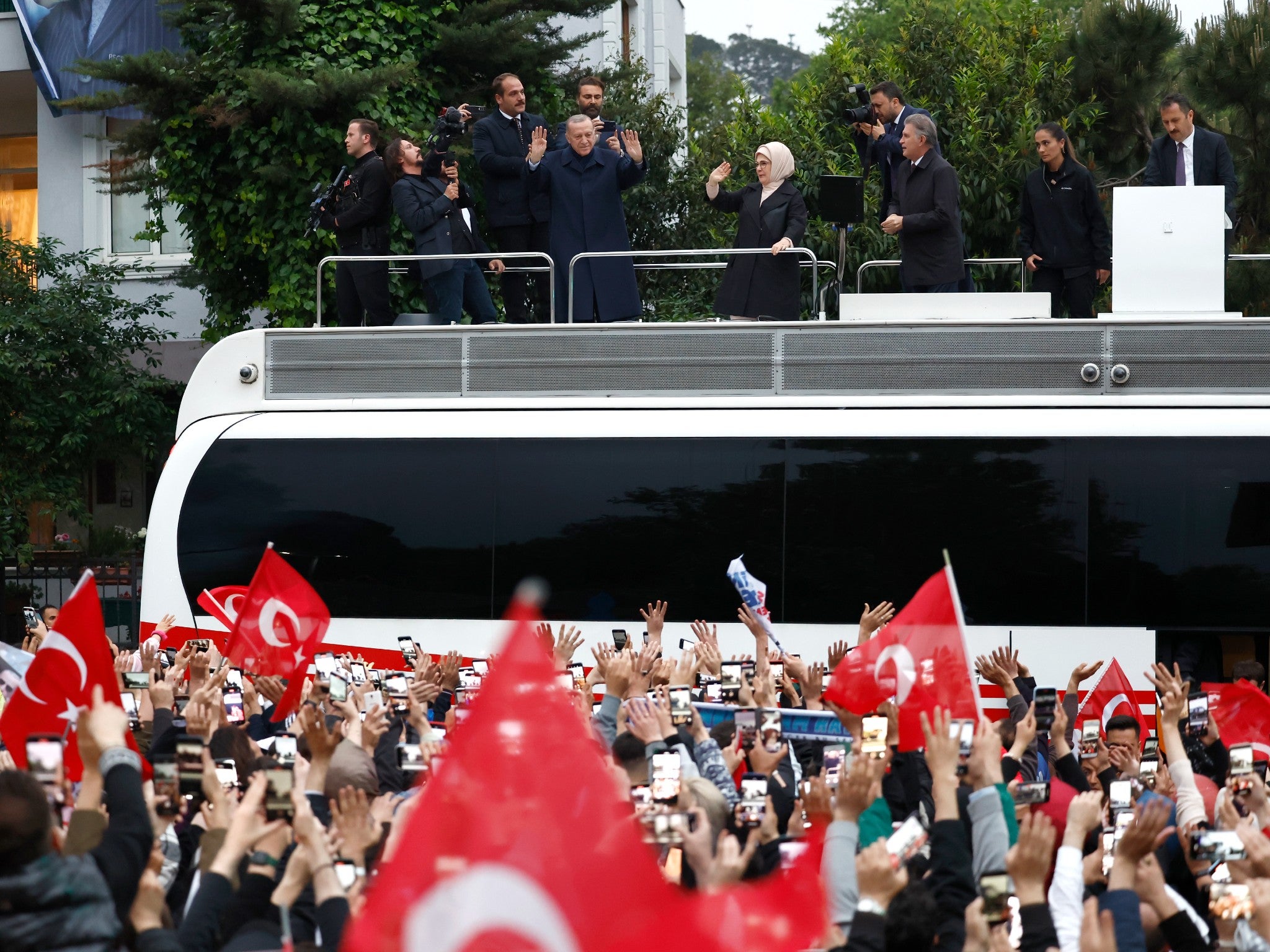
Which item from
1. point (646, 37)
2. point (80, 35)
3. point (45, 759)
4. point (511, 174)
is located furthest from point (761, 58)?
point (45, 759)

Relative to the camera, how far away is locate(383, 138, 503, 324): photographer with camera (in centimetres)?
1197

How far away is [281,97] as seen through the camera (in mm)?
16938

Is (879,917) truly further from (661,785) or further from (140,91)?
(140,91)

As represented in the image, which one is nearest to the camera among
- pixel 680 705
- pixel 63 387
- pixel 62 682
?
pixel 680 705

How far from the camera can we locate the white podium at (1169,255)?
1101 cm

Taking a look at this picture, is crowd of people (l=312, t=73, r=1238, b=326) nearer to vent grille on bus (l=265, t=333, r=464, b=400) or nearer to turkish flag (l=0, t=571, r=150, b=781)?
vent grille on bus (l=265, t=333, r=464, b=400)

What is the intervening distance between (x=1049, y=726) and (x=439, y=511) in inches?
221

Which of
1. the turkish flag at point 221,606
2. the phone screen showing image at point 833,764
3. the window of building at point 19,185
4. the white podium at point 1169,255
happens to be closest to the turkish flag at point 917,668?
the phone screen showing image at point 833,764

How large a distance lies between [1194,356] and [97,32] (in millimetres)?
15958

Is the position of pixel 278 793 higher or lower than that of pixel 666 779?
higher

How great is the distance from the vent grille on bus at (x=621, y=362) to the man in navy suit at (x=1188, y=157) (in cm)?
296

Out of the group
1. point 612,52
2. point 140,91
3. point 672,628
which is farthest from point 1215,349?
point 612,52

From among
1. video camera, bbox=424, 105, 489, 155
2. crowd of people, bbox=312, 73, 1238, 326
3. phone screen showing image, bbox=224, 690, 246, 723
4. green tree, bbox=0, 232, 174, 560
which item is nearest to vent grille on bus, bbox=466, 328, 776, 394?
crowd of people, bbox=312, 73, 1238, 326

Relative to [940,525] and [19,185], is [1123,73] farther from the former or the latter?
[19,185]
